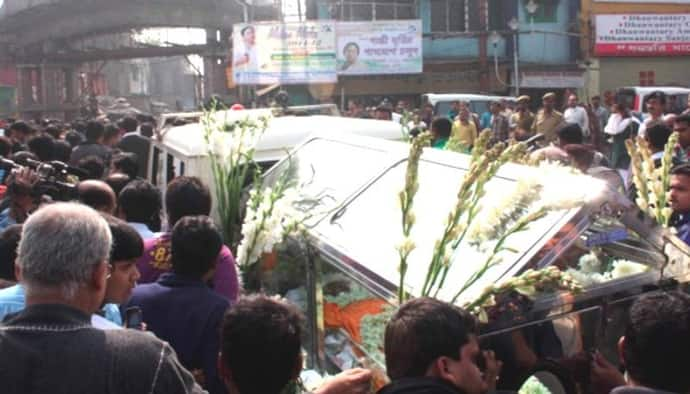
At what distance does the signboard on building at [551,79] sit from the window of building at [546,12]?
2322 mm

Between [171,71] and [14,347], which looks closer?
[14,347]

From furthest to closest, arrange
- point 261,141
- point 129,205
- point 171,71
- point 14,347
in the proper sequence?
point 171,71, point 261,141, point 129,205, point 14,347

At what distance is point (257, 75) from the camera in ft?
75.1

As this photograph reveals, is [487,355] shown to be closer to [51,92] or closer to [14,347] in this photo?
[14,347]

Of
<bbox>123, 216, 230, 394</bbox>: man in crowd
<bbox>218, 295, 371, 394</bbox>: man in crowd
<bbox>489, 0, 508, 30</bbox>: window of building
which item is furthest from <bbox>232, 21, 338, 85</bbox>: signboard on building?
<bbox>218, 295, 371, 394</bbox>: man in crowd

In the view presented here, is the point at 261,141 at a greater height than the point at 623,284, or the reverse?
the point at 261,141

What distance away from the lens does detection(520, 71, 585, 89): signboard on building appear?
2545 centimetres

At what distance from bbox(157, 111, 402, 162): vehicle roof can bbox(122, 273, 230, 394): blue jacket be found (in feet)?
7.12

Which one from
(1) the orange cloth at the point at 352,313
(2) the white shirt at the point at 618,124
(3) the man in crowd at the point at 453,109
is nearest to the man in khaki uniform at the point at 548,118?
(2) the white shirt at the point at 618,124

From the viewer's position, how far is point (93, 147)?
794 centimetres

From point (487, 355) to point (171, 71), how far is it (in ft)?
225

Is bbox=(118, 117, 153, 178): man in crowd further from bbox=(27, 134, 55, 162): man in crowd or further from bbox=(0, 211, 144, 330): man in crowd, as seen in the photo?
bbox=(0, 211, 144, 330): man in crowd

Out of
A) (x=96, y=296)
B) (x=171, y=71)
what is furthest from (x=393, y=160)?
(x=171, y=71)

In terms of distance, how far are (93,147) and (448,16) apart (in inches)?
816
